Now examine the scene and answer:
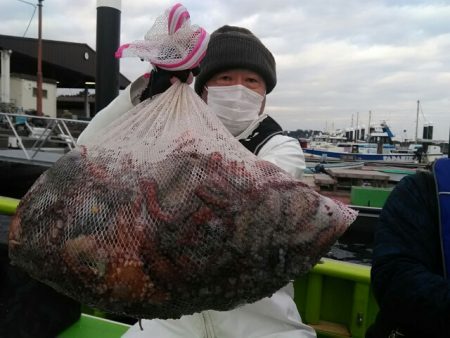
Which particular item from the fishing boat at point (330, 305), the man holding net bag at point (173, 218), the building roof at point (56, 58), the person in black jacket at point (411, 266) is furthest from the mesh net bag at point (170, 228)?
the building roof at point (56, 58)

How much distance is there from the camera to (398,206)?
157cm

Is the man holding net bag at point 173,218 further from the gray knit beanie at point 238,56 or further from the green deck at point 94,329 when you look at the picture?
the green deck at point 94,329

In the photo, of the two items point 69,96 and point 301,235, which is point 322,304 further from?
point 69,96

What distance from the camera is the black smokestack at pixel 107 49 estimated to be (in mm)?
2576

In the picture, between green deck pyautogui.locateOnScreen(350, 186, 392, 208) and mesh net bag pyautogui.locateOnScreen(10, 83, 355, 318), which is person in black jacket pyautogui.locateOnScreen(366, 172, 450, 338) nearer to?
mesh net bag pyautogui.locateOnScreen(10, 83, 355, 318)

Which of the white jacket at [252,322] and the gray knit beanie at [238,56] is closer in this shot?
the white jacket at [252,322]

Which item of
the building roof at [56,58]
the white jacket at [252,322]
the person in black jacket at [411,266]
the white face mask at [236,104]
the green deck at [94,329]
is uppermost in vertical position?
the building roof at [56,58]

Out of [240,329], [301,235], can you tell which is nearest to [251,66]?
[301,235]

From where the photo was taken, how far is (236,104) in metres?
1.75

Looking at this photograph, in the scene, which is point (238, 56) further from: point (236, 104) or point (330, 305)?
point (330, 305)

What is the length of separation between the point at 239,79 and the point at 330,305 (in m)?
1.67

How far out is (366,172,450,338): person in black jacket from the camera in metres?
1.35

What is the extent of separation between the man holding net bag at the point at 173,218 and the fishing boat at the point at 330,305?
4.51 ft

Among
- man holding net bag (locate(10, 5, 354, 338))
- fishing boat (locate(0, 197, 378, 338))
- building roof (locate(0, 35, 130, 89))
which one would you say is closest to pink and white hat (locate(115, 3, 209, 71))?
man holding net bag (locate(10, 5, 354, 338))
